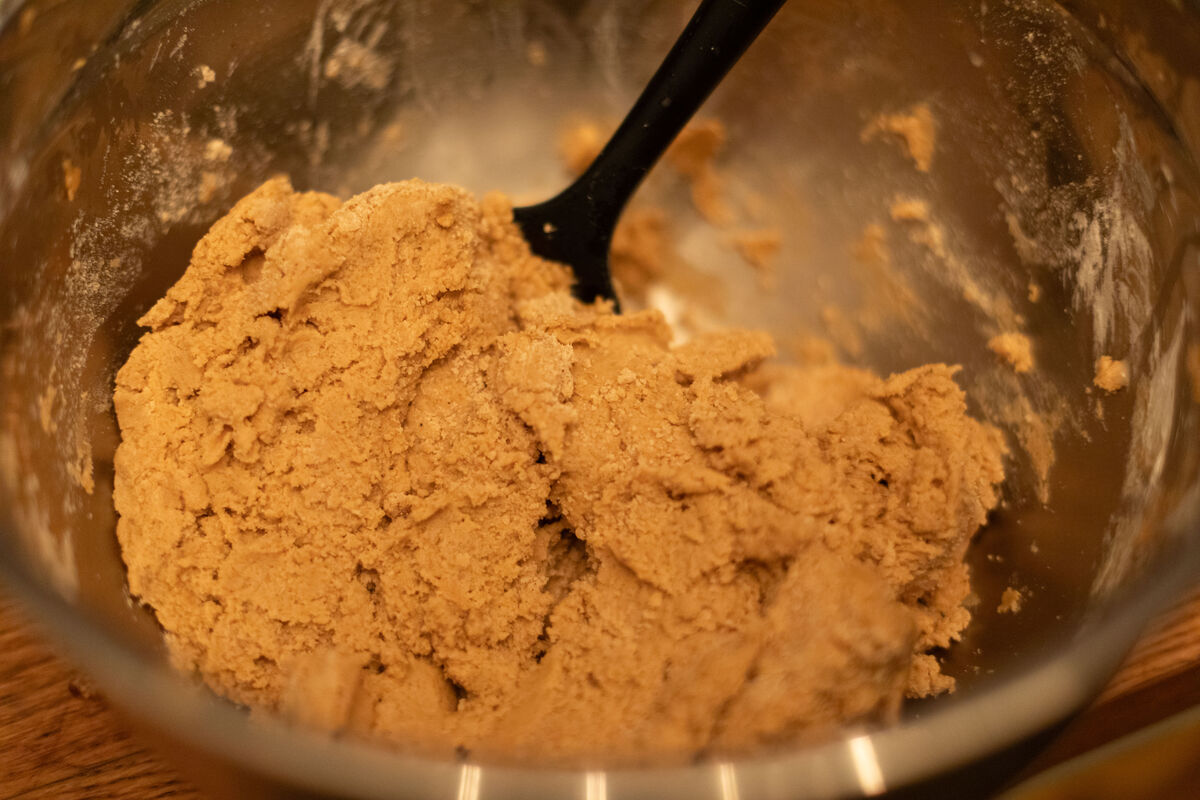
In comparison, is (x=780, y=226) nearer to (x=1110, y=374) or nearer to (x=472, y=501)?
(x=1110, y=374)

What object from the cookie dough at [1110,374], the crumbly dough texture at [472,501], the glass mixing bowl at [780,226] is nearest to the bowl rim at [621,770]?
the glass mixing bowl at [780,226]

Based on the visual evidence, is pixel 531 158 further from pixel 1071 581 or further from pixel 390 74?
pixel 1071 581

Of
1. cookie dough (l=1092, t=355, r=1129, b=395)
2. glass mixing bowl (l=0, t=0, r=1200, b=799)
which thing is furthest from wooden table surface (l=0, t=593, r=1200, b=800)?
cookie dough (l=1092, t=355, r=1129, b=395)

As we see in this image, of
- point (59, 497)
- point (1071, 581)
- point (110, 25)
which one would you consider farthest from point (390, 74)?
point (1071, 581)

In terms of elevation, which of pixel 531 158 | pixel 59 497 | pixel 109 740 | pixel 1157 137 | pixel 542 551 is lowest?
pixel 109 740

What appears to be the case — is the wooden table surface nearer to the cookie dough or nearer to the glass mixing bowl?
the glass mixing bowl
